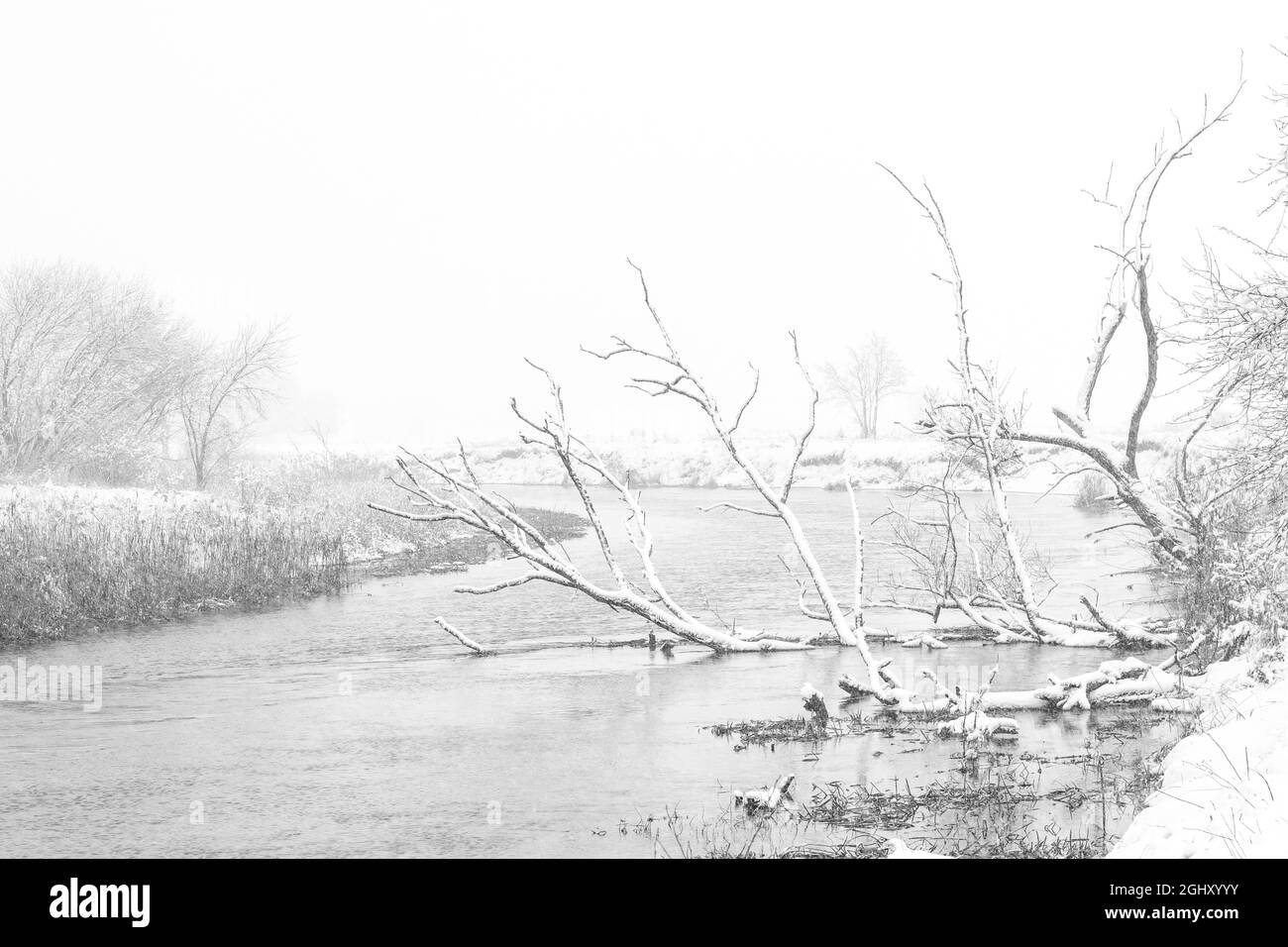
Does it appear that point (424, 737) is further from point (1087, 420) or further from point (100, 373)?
point (100, 373)

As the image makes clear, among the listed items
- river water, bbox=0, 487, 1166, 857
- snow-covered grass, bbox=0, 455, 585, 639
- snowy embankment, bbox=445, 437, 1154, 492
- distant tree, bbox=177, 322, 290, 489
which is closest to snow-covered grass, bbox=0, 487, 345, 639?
snow-covered grass, bbox=0, 455, 585, 639

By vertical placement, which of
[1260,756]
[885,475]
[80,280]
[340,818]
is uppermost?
[80,280]

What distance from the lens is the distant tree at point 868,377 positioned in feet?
288

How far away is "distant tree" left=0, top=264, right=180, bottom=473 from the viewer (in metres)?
34.7

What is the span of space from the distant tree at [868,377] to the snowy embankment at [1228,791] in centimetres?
7899

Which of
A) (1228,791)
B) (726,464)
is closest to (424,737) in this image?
(1228,791)

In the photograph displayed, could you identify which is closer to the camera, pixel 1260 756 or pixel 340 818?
pixel 1260 756

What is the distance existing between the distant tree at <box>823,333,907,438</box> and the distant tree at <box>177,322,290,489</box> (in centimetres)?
5314

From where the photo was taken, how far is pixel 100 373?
1446 inches

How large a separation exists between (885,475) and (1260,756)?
57.4m

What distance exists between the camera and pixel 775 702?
12.9 metres

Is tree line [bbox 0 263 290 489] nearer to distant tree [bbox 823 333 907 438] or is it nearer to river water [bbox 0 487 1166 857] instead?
river water [bbox 0 487 1166 857]
